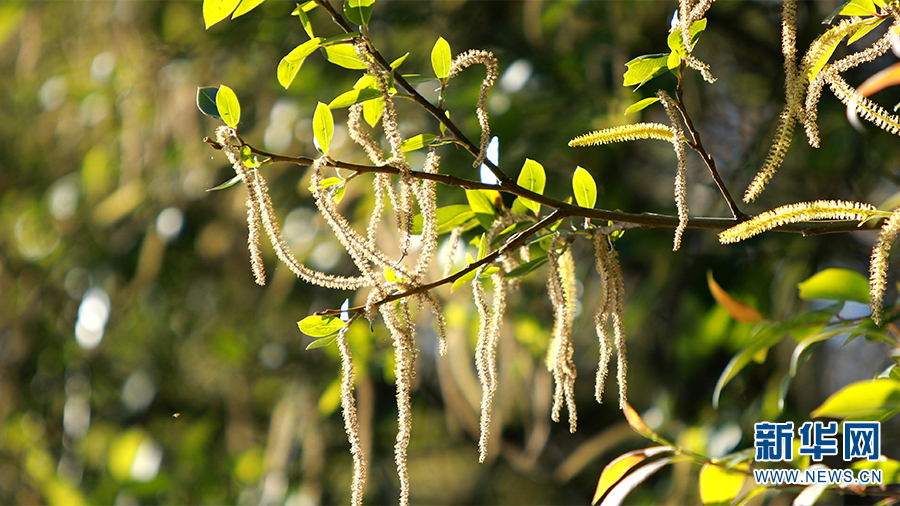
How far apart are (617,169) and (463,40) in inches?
12.6

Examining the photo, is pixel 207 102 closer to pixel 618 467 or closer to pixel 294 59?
pixel 294 59

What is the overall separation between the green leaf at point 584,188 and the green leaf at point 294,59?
15 centimetres

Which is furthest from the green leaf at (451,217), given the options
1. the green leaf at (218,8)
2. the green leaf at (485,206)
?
the green leaf at (218,8)

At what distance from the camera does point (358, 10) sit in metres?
0.30

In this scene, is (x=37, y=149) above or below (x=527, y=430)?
above

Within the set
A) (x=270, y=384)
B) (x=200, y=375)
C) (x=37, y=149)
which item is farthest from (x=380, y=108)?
(x=37, y=149)

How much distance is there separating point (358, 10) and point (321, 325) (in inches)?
5.6

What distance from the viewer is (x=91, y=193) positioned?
45.2 inches

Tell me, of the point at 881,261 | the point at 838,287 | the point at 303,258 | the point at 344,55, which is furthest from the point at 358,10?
the point at 303,258

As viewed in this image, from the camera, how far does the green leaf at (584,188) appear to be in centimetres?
35

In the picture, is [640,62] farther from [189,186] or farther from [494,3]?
[189,186]

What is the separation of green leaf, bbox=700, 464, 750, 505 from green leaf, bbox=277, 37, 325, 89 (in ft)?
1.03

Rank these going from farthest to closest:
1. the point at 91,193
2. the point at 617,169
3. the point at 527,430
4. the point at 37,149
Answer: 1. the point at 37,149
2. the point at 91,193
3. the point at 527,430
4. the point at 617,169

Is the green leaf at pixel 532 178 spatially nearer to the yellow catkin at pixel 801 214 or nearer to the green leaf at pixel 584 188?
the green leaf at pixel 584 188
